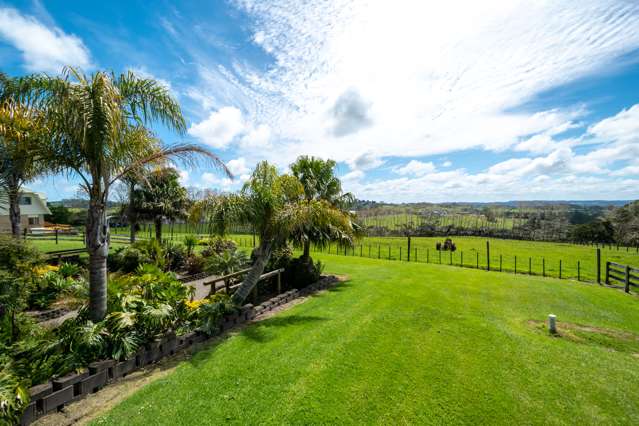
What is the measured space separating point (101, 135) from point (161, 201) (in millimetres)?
13247

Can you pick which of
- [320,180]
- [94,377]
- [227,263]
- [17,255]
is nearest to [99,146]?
[94,377]

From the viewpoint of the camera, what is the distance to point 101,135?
4.59m

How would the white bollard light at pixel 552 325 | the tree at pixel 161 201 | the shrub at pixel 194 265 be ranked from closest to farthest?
the white bollard light at pixel 552 325, the shrub at pixel 194 265, the tree at pixel 161 201

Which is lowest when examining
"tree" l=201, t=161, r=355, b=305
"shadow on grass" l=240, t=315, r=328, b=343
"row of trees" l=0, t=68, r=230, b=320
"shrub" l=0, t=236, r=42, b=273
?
"shadow on grass" l=240, t=315, r=328, b=343

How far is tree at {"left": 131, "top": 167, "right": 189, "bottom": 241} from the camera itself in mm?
16109

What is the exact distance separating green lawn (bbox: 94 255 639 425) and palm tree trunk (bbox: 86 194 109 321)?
190cm

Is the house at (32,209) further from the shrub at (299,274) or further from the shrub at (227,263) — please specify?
the shrub at (299,274)

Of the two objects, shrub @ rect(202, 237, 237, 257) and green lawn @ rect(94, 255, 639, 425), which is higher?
shrub @ rect(202, 237, 237, 257)

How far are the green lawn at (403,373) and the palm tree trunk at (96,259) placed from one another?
74.6 inches

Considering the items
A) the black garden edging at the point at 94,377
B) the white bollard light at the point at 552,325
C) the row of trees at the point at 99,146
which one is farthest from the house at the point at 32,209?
the white bollard light at the point at 552,325

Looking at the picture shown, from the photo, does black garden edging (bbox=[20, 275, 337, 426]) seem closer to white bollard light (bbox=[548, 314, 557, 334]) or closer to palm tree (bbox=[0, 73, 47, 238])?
palm tree (bbox=[0, 73, 47, 238])

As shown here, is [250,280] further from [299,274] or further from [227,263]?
[227,263]

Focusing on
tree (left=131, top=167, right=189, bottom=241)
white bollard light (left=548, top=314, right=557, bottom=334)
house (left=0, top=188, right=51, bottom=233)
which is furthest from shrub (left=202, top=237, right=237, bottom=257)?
house (left=0, top=188, right=51, bottom=233)

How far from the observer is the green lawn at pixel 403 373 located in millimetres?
3572
